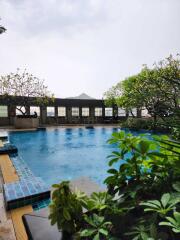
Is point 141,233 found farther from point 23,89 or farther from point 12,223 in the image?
point 23,89

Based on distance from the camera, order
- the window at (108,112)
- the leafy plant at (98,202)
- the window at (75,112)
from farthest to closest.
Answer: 1. the window at (108,112)
2. the window at (75,112)
3. the leafy plant at (98,202)

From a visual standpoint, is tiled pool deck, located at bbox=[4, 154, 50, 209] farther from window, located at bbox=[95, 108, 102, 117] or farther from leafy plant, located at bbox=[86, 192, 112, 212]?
window, located at bbox=[95, 108, 102, 117]

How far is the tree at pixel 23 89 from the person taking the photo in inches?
565

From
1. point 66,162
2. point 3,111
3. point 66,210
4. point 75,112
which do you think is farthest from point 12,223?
point 75,112

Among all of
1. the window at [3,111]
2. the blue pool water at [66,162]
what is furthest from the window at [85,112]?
the blue pool water at [66,162]

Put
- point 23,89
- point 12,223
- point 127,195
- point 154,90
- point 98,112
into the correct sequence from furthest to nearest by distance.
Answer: point 98,112 → point 23,89 → point 12,223 → point 154,90 → point 127,195

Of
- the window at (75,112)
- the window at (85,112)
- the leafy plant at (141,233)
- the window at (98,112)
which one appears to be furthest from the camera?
the window at (98,112)

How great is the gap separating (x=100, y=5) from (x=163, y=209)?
17.5 ft

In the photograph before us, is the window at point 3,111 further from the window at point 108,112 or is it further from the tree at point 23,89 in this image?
the window at point 108,112

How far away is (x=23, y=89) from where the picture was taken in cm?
1496

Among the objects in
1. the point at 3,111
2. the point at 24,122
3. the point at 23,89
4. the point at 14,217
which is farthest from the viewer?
the point at 3,111

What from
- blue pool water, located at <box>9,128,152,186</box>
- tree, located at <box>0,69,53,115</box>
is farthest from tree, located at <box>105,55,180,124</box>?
tree, located at <box>0,69,53,115</box>

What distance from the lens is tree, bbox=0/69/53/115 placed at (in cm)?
1435

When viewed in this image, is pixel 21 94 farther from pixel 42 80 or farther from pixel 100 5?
pixel 100 5
